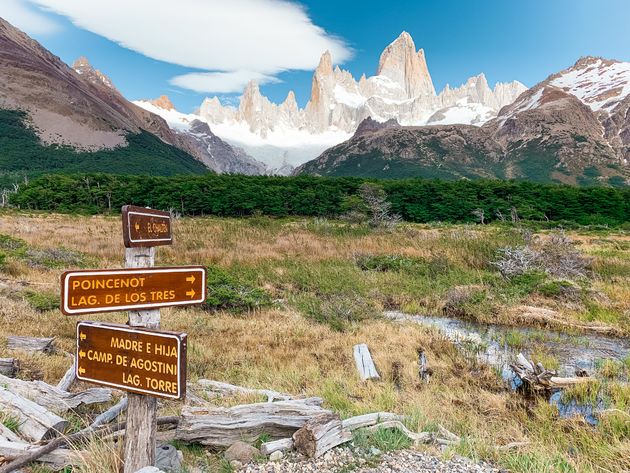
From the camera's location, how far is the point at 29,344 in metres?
6.96

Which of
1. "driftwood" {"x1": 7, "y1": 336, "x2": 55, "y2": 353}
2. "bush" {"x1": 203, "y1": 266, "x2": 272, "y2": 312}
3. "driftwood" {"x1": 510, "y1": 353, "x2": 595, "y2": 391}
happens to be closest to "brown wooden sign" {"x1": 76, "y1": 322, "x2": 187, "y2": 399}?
"driftwood" {"x1": 7, "y1": 336, "x2": 55, "y2": 353}

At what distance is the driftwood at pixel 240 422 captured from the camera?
13.9ft

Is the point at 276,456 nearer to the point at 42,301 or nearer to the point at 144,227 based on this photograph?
the point at 144,227

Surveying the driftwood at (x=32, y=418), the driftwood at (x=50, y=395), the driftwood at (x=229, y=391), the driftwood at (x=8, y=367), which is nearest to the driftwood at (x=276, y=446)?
the driftwood at (x=229, y=391)

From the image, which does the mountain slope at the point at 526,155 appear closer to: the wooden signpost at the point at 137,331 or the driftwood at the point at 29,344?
the driftwood at the point at 29,344

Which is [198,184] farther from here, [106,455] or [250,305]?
[106,455]

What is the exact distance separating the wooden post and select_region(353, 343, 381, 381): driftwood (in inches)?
168

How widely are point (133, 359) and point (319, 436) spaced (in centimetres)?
198

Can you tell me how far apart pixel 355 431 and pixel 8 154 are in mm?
178414

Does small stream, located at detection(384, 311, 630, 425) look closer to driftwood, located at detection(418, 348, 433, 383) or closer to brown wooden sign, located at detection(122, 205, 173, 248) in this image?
driftwood, located at detection(418, 348, 433, 383)

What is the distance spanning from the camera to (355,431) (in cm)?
450

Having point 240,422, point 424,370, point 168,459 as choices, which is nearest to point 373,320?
point 424,370

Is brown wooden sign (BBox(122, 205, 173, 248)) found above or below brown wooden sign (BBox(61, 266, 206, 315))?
above

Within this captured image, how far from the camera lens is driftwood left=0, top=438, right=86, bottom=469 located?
355cm
